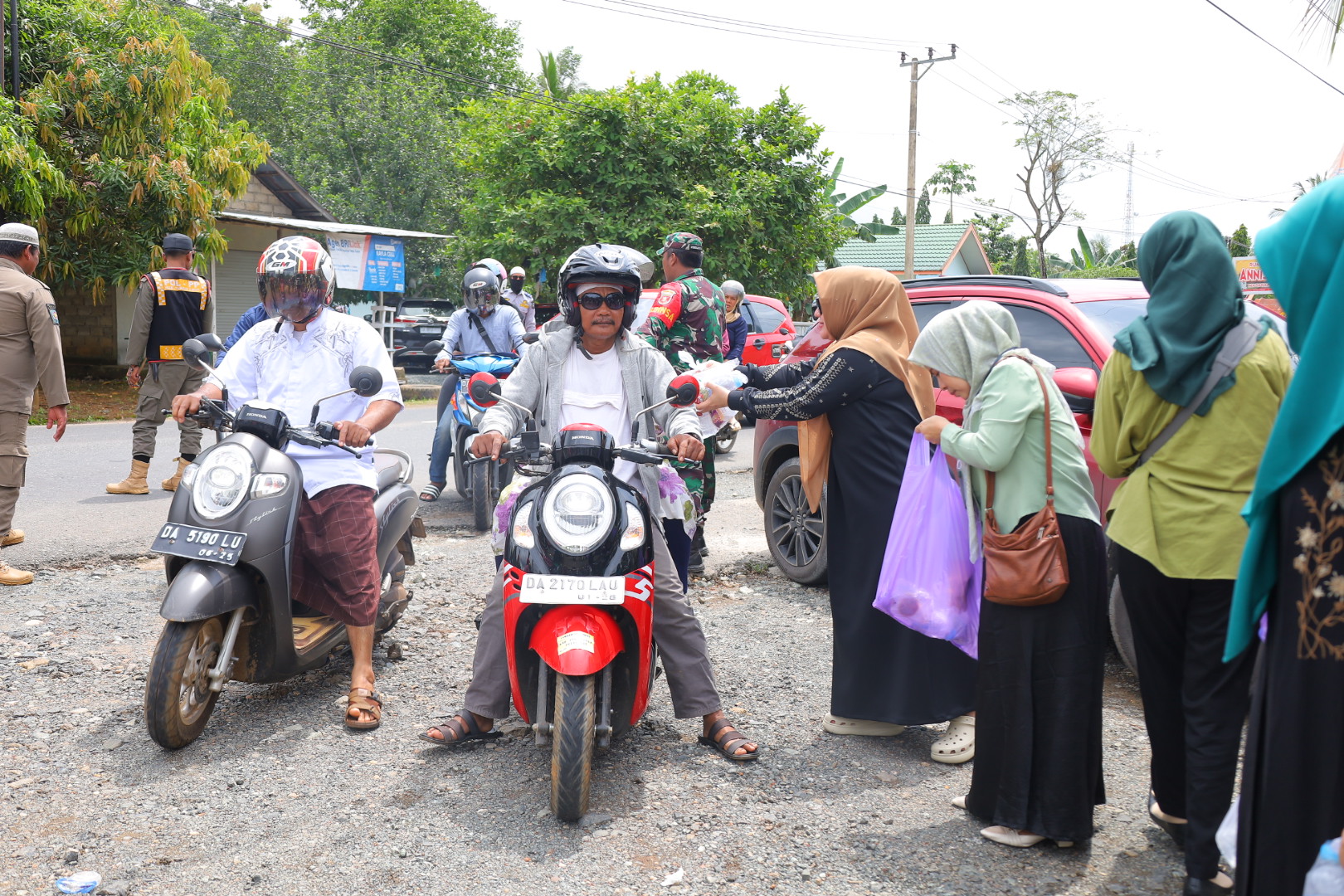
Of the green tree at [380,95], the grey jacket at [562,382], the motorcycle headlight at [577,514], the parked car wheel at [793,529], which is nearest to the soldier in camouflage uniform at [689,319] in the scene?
the parked car wheel at [793,529]

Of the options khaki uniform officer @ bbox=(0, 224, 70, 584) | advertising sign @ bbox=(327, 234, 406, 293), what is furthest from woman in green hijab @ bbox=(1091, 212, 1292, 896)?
advertising sign @ bbox=(327, 234, 406, 293)

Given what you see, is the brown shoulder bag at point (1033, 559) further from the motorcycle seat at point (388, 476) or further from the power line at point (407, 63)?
the power line at point (407, 63)

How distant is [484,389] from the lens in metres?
3.56

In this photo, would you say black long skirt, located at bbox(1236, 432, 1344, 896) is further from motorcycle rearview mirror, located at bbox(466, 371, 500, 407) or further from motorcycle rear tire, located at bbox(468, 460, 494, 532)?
motorcycle rear tire, located at bbox(468, 460, 494, 532)

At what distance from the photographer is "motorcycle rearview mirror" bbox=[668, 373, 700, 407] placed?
3617 millimetres

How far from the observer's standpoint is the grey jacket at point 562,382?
13.4 feet

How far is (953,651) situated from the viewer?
423 centimetres

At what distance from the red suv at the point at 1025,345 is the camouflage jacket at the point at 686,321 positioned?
549 millimetres

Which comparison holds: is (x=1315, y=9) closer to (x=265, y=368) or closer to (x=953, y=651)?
(x=953, y=651)

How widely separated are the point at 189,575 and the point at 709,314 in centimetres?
370

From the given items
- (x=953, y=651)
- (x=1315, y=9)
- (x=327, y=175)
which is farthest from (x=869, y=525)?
(x=327, y=175)

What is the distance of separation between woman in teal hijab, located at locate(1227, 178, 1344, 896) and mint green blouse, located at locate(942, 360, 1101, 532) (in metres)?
1.29

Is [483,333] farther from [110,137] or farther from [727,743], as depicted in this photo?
[110,137]

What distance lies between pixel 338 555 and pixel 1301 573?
136 inches
